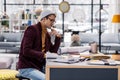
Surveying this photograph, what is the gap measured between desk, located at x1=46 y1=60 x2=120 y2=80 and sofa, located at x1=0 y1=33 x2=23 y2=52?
8584 millimetres

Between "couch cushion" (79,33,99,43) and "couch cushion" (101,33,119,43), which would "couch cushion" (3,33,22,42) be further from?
"couch cushion" (101,33,119,43)

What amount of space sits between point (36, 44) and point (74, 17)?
892cm

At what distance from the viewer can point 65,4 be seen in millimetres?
11109

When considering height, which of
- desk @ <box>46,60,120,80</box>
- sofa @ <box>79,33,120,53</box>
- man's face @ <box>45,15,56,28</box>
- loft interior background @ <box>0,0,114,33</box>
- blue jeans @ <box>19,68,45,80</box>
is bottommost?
blue jeans @ <box>19,68,45,80</box>

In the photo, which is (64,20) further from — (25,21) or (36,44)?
(36,44)

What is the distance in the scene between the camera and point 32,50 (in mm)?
3250

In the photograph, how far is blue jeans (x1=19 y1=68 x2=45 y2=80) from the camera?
3.24 m

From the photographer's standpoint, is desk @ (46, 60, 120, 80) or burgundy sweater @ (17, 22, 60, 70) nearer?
desk @ (46, 60, 120, 80)

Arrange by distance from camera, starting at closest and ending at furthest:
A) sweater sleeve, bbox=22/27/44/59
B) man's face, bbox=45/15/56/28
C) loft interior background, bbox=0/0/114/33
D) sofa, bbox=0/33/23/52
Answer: sweater sleeve, bbox=22/27/44/59 → man's face, bbox=45/15/56/28 → sofa, bbox=0/33/23/52 → loft interior background, bbox=0/0/114/33

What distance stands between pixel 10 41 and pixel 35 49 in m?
8.72

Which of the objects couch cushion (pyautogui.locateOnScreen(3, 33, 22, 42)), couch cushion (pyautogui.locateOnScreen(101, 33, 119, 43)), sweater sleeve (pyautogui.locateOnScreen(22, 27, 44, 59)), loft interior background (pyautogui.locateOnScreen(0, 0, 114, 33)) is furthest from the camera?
loft interior background (pyautogui.locateOnScreen(0, 0, 114, 33))

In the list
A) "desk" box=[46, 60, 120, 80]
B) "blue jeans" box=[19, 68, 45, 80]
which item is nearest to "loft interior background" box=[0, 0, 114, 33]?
"blue jeans" box=[19, 68, 45, 80]

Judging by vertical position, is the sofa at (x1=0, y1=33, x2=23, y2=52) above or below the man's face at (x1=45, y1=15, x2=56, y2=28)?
below

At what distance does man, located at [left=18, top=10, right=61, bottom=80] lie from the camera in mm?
3242
